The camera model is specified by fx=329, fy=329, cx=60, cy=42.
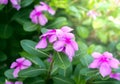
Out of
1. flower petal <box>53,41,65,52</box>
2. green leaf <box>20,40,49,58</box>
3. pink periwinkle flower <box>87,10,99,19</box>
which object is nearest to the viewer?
flower petal <box>53,41,65,52</box>

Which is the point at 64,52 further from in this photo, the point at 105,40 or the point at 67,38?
the point at 105,40

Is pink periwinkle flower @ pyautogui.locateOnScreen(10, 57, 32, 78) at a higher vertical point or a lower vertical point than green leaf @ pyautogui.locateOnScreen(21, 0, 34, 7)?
lower

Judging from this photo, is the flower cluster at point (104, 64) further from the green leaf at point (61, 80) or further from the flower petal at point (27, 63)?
the flower petal at point (27, 63)

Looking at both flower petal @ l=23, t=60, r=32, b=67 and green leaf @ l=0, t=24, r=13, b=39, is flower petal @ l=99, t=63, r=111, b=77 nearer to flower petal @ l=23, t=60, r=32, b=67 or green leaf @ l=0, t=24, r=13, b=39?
flower petal @ l=23, t=60, r=32, b=67

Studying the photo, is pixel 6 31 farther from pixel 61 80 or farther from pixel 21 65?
pixel 61 80

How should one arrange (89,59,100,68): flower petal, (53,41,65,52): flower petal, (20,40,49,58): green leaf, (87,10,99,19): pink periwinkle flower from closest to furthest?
(53,41,65,52): flower petal, (89,59,100,68): flower petal, (20,40,49,58): green leaf, (87,10,99,19): pink periwinkle flower

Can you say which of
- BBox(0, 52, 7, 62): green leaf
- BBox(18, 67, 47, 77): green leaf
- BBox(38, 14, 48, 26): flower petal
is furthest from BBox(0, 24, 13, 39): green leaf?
BBox(18, 67, 47, 77): green leaf

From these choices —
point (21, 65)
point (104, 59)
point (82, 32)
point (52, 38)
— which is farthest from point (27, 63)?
point (82, 32)
